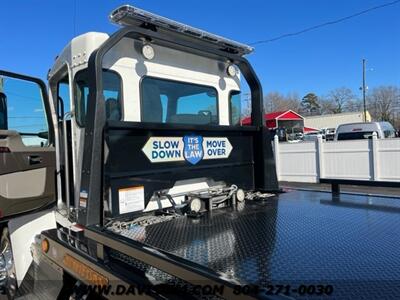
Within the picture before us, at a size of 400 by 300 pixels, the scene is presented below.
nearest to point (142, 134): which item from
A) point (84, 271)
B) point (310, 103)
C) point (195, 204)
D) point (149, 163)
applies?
point (149, 163)

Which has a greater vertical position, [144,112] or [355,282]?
[144,112]

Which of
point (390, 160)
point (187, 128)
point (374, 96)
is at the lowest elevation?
point (390, 160)

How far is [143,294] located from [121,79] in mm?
2273

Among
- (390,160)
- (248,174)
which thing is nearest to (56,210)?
(248,174)

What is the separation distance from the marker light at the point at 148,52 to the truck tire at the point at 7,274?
214 cm

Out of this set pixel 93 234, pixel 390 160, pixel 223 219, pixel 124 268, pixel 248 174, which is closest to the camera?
pixel 124 268

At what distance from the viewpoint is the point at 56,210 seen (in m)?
4.00

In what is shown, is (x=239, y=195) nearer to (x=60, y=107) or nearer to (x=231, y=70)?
(x=231, y=70)

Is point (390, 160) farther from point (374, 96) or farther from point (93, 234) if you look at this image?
point (374, 96)

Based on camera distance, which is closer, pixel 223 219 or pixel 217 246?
pixel 217 246

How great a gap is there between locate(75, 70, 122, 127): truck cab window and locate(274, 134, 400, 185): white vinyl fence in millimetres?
11812

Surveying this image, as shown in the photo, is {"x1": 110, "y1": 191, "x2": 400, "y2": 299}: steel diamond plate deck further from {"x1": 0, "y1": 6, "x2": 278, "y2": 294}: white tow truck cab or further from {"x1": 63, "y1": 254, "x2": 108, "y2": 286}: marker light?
{"x1": 63, "y1": 254, "x2": 108, "y2": 286}: marker light

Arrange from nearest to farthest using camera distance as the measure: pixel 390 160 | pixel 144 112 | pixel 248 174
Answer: pixel 144 112, pixel 248 174, pixel 390 160

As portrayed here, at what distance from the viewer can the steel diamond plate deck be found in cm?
211
